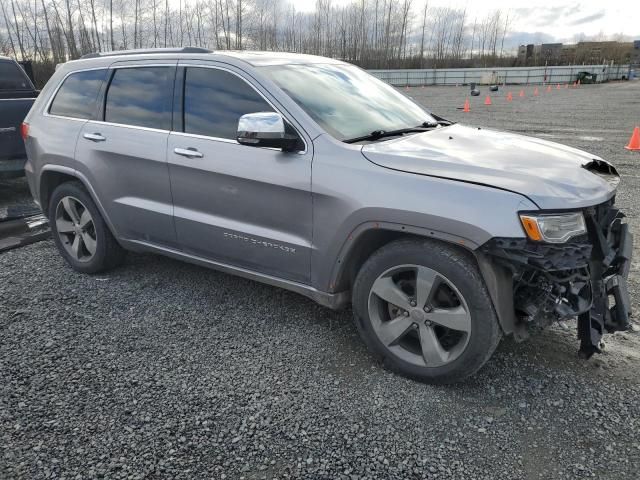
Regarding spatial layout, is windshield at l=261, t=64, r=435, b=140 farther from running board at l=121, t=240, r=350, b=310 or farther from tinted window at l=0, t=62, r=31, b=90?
tinted window at l=0, t=62, r=31, b=90

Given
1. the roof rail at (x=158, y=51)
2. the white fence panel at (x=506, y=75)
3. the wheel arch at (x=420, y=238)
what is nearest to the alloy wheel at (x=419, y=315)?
the wheel arch at (x=420, y=238)

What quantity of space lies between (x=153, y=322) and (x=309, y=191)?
1.64 meters

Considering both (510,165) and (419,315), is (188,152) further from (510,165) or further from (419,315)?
(510,165)

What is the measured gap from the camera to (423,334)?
2914 millimetres

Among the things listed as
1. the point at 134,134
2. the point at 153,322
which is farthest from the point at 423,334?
the point at 134,134

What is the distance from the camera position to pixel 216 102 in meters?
3.56

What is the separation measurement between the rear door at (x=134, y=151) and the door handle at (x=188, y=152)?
0.47ft

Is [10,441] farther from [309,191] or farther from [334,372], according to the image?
[309,191]

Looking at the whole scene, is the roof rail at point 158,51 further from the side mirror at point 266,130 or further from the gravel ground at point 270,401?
the gravel ground at point 270,401

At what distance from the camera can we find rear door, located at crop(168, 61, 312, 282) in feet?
10.5

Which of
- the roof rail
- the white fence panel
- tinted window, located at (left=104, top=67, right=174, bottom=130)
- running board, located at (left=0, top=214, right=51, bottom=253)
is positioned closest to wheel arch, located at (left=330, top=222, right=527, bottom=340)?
tinted window, located at (left=104, top=67, right=174, bottom=130)

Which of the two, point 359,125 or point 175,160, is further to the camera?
point 175,160

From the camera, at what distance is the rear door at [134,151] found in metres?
3.81

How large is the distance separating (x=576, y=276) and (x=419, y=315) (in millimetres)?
830
